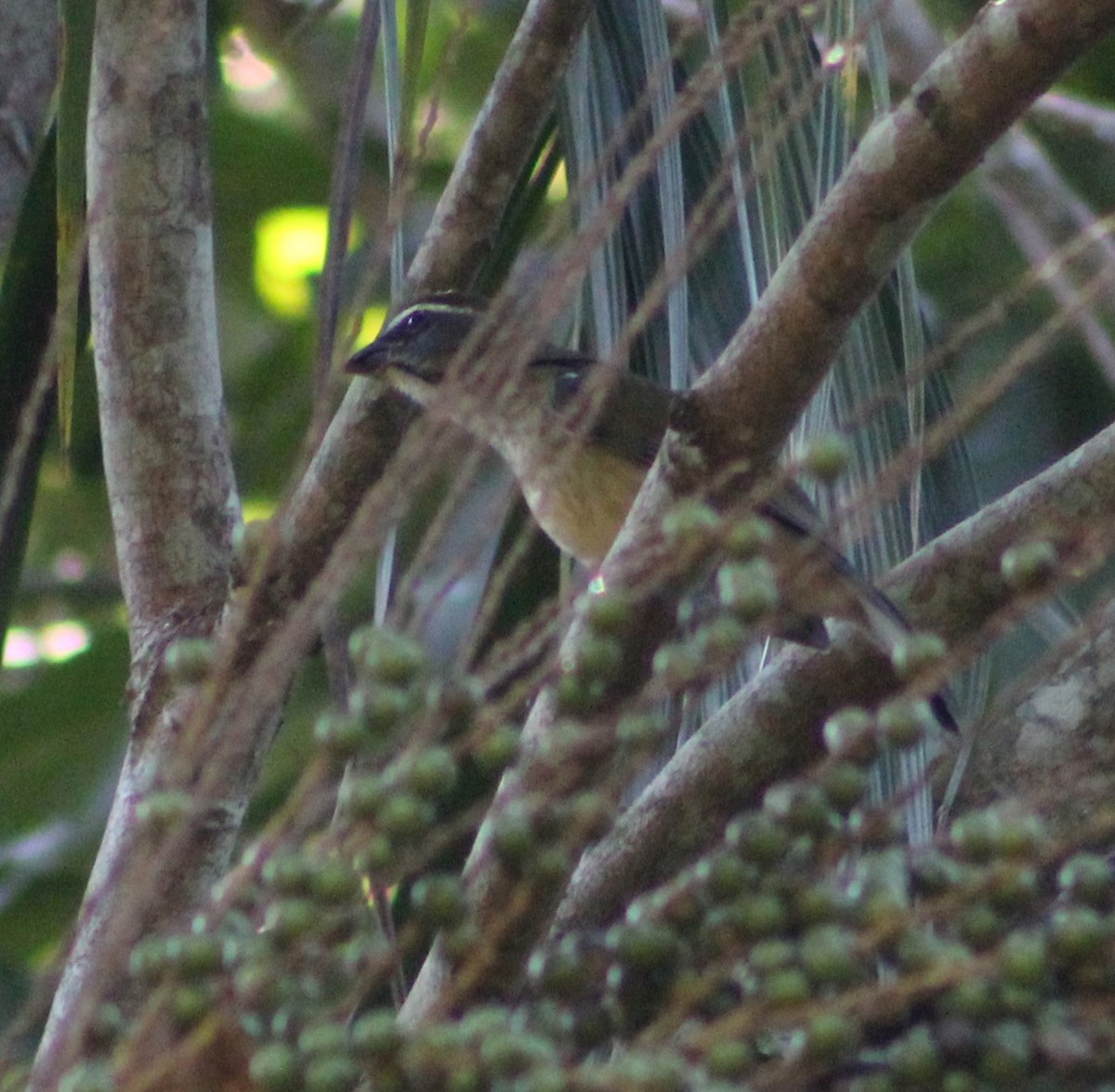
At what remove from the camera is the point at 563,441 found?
2.72m

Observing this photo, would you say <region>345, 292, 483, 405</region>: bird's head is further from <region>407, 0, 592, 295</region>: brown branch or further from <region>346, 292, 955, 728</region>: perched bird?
<region>407, 0, 592, 295</region>: brown branch

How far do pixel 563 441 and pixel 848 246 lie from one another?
76 cm

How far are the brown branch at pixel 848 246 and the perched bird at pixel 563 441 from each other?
20.6 inches

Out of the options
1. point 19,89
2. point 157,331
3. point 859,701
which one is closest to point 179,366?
point 157,331

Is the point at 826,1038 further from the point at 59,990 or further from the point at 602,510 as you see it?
the point at 602,510

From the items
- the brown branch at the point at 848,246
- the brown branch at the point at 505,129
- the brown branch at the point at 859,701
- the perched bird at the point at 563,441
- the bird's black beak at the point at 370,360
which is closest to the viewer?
the brown branch at the point at 848,246

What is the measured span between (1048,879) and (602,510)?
5.16ft

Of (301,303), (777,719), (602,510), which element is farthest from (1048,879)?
(301,303)

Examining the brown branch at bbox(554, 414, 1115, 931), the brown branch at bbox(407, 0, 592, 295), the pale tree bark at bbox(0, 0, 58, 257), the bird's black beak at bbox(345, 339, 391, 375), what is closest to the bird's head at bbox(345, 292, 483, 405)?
the bird's black beak at bbox(345, 339, 391, 375)

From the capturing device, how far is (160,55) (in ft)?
9.87

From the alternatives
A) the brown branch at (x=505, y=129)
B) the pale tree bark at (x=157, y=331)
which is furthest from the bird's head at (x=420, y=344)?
the pale tree bark at (x=157, y=331)

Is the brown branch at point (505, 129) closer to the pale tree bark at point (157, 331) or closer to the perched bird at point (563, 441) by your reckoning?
the perched bird at point (563, 441)

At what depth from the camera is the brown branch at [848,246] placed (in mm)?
1951

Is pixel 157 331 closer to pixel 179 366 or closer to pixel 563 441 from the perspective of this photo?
pixel 179 366
